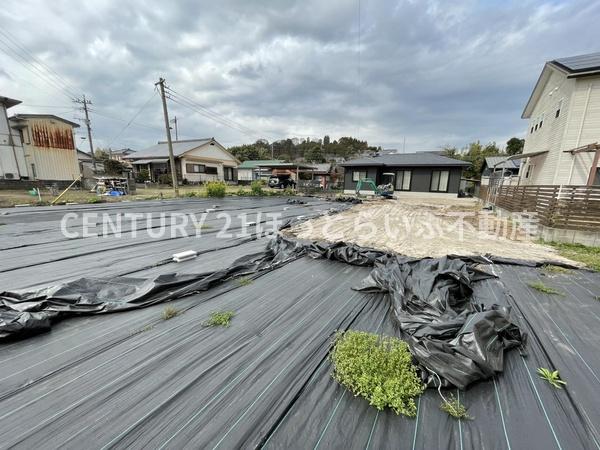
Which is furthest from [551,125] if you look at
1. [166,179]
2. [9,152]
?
[9,152]

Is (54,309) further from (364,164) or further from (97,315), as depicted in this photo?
(364,164)

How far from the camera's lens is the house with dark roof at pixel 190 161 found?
20217mm

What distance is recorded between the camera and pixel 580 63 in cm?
754

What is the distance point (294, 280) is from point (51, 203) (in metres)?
9.74

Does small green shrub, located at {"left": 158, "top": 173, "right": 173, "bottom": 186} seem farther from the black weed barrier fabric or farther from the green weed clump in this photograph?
the green weed clump

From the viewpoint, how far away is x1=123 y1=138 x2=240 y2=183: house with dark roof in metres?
20.2

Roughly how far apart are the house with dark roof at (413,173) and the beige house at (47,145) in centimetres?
1688

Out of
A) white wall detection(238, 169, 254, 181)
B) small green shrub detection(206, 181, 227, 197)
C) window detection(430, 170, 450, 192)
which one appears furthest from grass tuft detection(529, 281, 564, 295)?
white wall detection(238, 169, 254, 181)

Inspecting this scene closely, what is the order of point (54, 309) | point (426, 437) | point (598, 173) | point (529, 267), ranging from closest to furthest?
1. point (426, 437)
2. point (54, 309)
3. point (529, 267)
4. point (598, 173)

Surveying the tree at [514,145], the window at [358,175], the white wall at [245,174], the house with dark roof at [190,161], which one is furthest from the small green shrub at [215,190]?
the tree at [514,145]

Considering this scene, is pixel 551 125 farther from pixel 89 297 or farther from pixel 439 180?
pixel 89 297

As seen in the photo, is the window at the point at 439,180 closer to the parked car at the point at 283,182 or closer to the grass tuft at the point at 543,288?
the parked car at the point at 283,182

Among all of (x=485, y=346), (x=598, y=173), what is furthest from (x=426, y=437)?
(x=598, y=173)

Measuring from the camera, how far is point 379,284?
2.50 meters
